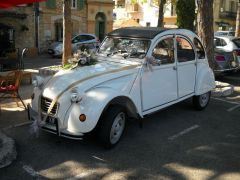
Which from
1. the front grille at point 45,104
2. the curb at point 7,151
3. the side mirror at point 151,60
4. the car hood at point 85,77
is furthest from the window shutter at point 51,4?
the curb at point 7,151

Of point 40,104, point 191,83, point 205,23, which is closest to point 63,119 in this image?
point 40,104

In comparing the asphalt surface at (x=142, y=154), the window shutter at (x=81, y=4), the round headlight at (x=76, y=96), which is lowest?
the asphalt surface at (x=142, y=154)

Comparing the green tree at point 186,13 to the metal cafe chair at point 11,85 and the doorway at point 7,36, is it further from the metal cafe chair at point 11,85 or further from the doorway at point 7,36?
the metal cafe chair at point 11,85

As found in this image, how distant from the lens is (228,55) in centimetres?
1277

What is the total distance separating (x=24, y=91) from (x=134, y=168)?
219 inches

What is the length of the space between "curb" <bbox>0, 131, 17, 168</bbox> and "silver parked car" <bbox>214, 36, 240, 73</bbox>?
28.6 feet

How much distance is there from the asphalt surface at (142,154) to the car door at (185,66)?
2.26 ft

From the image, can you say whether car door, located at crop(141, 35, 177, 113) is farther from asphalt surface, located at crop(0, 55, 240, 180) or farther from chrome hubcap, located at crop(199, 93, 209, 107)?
chrome hubcap, located at crop(199, 93, 209, 107)

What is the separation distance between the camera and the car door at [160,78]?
617 centimetres

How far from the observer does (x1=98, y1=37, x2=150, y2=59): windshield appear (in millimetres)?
6516

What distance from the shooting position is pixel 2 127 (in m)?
6.45

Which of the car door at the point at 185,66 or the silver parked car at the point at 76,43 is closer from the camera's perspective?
the car door at the point at 185,66

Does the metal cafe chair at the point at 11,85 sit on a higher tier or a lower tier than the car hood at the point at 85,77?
lower

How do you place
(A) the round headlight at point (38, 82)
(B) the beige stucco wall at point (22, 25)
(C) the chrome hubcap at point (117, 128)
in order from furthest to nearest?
(B) the beige stucco wall at point (22, 25) → (A) the round headlight at point (38, 82) → (C) the chrome hubcap at point (117, 128)
